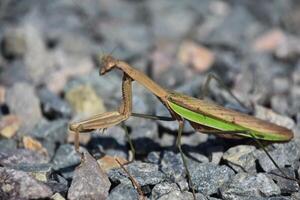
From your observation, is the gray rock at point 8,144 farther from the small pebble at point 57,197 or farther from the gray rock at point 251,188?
the gray rock at point 251,188

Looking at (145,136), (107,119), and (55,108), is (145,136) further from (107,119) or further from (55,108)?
(55,108)

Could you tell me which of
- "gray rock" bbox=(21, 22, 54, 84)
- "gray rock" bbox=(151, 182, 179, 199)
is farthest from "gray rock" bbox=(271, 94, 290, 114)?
"gray rock" bbox=(21, 22, 54, 84)

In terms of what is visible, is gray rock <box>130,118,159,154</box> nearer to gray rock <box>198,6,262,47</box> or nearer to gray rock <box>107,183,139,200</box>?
gray rock <box>107,183,139,200</box>

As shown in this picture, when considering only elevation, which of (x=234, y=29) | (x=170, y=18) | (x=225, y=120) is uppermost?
(x=170, y=18)

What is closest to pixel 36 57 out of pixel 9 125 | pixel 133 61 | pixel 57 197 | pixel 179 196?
pixel 133 61

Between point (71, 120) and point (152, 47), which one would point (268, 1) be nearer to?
point (152, 47)

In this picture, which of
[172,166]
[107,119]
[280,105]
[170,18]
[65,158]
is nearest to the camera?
[107,119]
